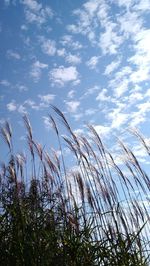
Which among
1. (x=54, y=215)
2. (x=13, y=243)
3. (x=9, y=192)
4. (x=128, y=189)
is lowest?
(x=13, y=243)

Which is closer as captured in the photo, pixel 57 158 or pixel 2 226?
pixel 2 226

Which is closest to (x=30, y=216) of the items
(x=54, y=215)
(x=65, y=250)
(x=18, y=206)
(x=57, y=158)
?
(x=18, y=206)

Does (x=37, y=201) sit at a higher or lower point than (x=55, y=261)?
higher

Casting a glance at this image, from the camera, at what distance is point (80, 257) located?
240 cm

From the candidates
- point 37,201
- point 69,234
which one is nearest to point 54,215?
point 37,201

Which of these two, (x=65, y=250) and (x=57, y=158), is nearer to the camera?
(x=65, y=250)

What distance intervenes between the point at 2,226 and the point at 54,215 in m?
0.59

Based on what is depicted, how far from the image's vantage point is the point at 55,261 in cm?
222

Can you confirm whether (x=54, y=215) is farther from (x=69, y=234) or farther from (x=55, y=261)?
(x=55, y=261)

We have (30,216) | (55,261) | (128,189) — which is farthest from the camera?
(128,189)

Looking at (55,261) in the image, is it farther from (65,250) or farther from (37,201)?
(37,201)

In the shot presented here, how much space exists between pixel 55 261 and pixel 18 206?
2.26 ft

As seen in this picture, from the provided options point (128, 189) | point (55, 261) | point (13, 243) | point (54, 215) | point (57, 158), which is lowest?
point (55, 261)

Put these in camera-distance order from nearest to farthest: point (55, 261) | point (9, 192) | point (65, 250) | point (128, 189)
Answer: point (55, 261)
point (65, 250)
point (9, 192)
point (128, 189)
